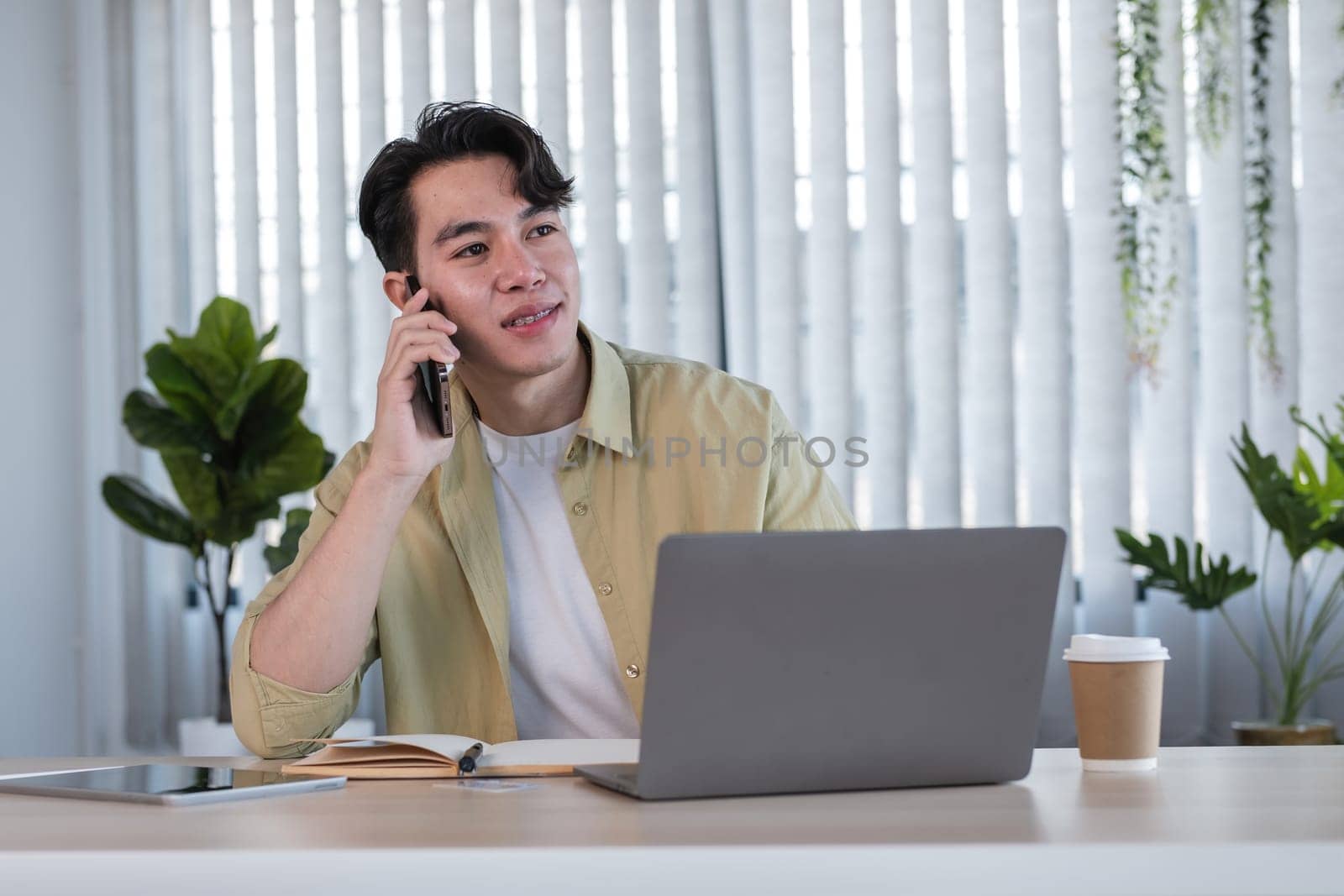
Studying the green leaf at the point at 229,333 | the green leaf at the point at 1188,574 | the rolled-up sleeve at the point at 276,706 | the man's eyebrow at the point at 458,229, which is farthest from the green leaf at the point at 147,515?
the green leaf at the point at 1188,574

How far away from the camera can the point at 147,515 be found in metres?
3.23

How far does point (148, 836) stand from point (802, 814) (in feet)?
1.24

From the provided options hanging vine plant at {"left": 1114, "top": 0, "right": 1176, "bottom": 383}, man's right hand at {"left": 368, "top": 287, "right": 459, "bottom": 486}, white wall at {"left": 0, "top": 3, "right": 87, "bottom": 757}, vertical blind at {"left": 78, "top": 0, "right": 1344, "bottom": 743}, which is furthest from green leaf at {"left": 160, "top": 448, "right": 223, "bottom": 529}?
hanging vine plant at {"left": 1114, "top": 0, "right": 1176, "bottom": 383}

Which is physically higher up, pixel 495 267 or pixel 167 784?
pixel 495 267

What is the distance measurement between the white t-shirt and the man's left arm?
0.79ft

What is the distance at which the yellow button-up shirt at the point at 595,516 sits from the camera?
1558mm

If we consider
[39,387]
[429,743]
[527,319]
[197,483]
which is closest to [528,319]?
[527,319]

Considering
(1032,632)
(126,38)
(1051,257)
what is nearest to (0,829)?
(1032,632)

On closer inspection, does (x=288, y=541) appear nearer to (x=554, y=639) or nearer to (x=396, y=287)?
Answer: (x=396, y=287)

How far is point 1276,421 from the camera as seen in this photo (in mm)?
3170

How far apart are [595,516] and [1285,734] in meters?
1.81

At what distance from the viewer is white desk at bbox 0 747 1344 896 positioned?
68 centimetres

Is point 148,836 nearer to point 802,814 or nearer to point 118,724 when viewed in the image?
point 802,814

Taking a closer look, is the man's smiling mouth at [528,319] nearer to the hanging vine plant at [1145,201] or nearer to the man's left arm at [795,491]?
the man's left arm at [795,491]
